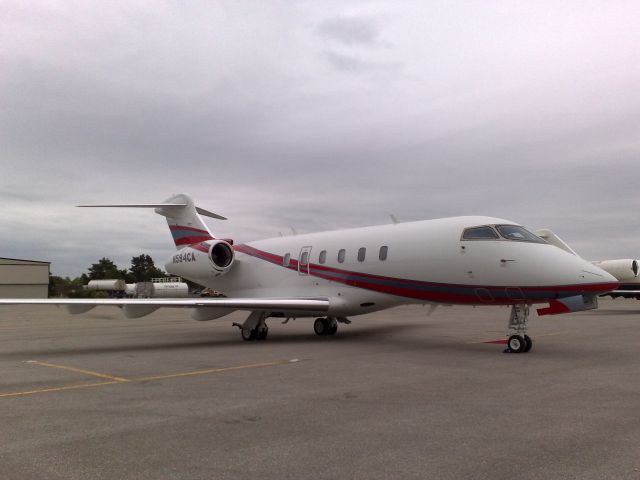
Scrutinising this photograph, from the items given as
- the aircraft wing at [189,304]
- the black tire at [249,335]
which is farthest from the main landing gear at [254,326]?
the aircraft wing at [189,304]

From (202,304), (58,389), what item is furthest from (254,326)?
A: (58,389)

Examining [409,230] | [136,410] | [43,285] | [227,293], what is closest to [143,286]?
[43,285]

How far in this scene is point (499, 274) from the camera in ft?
37.1

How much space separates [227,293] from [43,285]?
61498 millimetres

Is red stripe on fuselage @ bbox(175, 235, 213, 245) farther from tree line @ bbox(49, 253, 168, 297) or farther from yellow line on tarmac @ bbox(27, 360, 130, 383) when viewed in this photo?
tree line @ bbox(49, 253, 168, 297)

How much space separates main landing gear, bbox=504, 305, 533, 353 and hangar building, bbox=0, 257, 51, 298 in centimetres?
6941

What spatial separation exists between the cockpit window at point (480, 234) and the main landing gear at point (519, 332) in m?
1.56

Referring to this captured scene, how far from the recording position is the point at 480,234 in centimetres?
1192

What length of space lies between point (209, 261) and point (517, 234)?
10156 millimetres

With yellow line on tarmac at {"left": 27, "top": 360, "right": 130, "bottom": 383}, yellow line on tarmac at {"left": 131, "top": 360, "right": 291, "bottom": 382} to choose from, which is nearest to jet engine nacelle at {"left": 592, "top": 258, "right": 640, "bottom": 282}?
yellow line on tarmac at {"left": 131, "top": 360, "right": 291, "bottom": 382}

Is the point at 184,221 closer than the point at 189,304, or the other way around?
the point at 189,304

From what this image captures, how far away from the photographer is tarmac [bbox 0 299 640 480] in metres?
4.33

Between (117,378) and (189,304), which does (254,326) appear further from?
(117,378)

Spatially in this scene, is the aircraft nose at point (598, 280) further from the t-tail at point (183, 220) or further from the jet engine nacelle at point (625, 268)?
the jet engine nacelle at point (625, 268)
